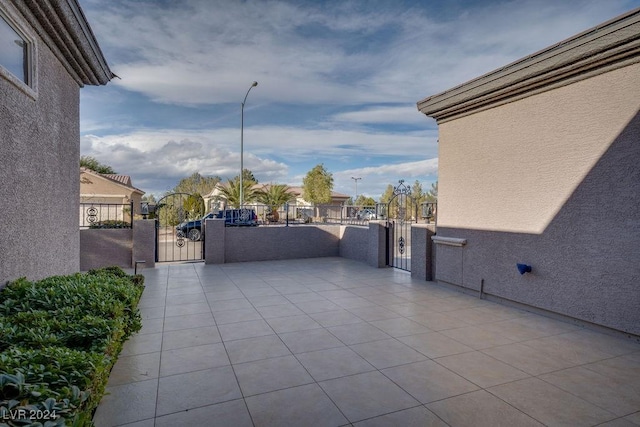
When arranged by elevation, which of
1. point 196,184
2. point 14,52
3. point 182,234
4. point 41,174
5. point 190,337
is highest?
point 196,184

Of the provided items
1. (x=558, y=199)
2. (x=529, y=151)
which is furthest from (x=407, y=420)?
(x=529, y=151)

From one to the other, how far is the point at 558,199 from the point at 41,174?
6338 mm

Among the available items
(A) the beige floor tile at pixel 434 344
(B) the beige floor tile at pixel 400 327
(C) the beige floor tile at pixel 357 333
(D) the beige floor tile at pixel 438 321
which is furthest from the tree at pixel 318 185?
(A) the beige floor tile at pixel 434 344

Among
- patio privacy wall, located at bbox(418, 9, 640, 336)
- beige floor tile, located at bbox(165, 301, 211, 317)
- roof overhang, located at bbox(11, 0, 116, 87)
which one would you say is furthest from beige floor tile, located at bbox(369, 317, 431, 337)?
roof overhang, located at bbox(11, 0, 116, 87)

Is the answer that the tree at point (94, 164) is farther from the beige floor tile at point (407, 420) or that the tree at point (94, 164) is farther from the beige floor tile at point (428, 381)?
the beige floor tile at point (407, 420)

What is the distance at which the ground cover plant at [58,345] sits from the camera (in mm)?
1514

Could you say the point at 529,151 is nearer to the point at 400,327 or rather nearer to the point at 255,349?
the point at 400,327

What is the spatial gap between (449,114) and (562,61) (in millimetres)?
2144

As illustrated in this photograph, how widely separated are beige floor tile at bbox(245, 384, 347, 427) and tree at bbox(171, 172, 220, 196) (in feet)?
116

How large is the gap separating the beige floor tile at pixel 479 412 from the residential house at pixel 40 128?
3.87 m

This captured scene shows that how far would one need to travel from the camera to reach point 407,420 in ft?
8.18

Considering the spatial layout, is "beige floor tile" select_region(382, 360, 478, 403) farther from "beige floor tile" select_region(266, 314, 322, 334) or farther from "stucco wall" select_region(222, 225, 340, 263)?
"stucco wall" select_region(222, 225, 340, 263)

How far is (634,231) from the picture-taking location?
3963 millimetres

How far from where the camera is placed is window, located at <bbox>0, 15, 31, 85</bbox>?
3.12 meters
